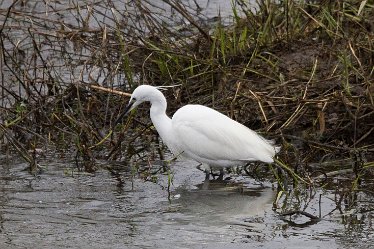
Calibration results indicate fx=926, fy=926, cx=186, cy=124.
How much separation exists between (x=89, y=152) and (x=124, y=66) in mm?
1514

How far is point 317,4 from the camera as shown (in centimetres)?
927

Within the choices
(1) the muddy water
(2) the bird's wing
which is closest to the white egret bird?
(2) the bird's wing

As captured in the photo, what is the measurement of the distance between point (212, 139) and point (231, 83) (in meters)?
1.36

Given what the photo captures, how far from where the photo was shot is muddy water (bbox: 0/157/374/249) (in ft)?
17.7

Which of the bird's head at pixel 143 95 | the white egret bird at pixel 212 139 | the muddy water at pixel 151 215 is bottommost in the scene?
the muddy water at pixel 151 215

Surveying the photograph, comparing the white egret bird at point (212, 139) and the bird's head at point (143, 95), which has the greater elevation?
the bird's head at point (143, 95)

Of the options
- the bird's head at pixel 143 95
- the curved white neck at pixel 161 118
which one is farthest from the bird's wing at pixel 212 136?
the bird's head at pixel 143 95

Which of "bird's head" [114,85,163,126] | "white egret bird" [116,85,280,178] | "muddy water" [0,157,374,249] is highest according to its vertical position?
"bird's head" [114,85,163,126]

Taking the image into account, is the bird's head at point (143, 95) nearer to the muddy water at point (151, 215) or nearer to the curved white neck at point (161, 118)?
the curved white neck at point (161, 118)

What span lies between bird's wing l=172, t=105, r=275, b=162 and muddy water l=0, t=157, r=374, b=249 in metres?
0.24

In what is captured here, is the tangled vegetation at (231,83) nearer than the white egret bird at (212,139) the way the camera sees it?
No

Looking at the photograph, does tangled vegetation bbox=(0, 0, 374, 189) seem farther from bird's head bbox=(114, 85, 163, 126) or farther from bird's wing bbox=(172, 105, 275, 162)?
bird's wing bbox=(172, 105, 275, 162)

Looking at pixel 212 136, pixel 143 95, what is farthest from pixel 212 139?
pixel 143 95

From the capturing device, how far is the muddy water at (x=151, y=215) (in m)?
5.38
